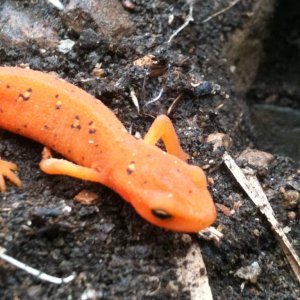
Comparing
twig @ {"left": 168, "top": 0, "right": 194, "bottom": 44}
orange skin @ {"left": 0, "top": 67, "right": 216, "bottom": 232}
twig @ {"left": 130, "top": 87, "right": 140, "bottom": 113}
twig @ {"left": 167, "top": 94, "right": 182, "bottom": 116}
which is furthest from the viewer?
twig @ {"left": 168, "top": 0, "right": 194, "bottom": 44}

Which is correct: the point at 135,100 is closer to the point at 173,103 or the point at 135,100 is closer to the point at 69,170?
the point at 173,103

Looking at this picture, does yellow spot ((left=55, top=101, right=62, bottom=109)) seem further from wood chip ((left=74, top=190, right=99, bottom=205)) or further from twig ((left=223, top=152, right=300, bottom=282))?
twig ((left=223, top=152, right=300, bottom=282))

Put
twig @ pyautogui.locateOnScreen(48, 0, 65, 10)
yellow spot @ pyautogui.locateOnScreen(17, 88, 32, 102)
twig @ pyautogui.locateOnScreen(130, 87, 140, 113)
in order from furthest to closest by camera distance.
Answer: twig @ pyautogui.locateOnScreen(48, 0, 65, 10) < twig @ pyautogui.locateOnScreen(130, 87, 140, 113) < yellow spot @ pyautogui.locateOnScreen(17, 88, 32, 102)

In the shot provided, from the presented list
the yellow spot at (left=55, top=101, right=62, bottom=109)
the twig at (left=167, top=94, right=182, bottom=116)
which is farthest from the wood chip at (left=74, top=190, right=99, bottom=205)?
the twig at (left=167, top=94, right=182, bottom=116)

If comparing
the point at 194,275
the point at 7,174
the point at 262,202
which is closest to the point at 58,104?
the point at 7,174

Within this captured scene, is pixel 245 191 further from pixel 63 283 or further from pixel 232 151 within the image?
pixel 63 283

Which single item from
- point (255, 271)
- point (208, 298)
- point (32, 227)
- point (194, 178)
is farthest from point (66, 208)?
point (255, 271)

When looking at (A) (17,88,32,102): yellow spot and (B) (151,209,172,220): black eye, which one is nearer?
(B) (151,209,172,220): black eye

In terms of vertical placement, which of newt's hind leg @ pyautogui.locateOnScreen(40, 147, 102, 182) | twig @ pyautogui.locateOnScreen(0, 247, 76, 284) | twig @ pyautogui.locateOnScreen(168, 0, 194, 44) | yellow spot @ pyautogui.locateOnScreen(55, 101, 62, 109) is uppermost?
twig @ pyautogui.locateOnScreen(168, 0, 194, 44)
